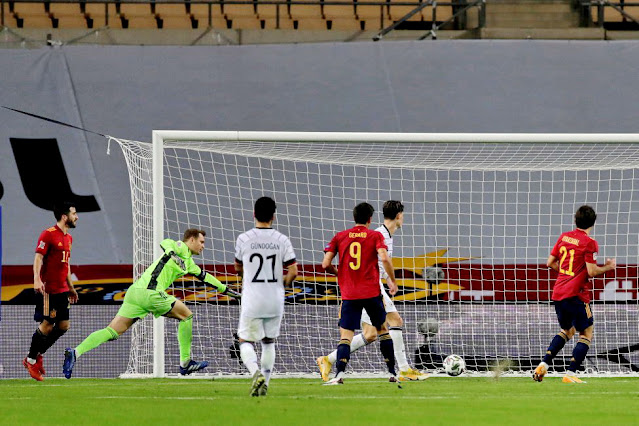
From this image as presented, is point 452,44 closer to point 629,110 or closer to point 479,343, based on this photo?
point 629,110

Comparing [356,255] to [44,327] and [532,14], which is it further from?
[532,14]

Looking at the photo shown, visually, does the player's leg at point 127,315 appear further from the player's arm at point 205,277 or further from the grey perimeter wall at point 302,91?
the grey perimeter wall at point 302,91

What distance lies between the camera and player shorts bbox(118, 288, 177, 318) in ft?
33.8

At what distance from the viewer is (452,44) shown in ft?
53.8

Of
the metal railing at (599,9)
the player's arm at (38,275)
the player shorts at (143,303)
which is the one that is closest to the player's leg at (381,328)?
the player shorts at (143,303)

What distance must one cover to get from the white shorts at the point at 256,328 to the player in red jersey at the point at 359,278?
1223 mm

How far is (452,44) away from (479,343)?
210 inches

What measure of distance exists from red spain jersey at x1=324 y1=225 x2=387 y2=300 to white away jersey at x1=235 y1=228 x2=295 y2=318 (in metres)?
1.26

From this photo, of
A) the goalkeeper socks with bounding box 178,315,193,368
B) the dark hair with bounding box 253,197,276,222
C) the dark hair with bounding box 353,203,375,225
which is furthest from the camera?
the goalkeeper socks with bounding box 178,315,193,368

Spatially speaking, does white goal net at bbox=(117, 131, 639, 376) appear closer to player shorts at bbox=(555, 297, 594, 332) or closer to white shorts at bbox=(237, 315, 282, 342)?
player shorts at bbox=(555, 297, 594, 332)

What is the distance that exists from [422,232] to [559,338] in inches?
192

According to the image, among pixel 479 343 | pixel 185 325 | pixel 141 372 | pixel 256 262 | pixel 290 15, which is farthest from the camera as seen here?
pixel 290 15

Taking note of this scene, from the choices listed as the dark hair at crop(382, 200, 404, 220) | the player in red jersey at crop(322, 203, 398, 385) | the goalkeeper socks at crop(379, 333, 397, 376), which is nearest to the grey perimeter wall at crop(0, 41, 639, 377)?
the dark hair at crop(382, 200, 404, 220)

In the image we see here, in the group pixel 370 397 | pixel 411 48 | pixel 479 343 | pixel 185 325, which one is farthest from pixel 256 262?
pixel 411 48
